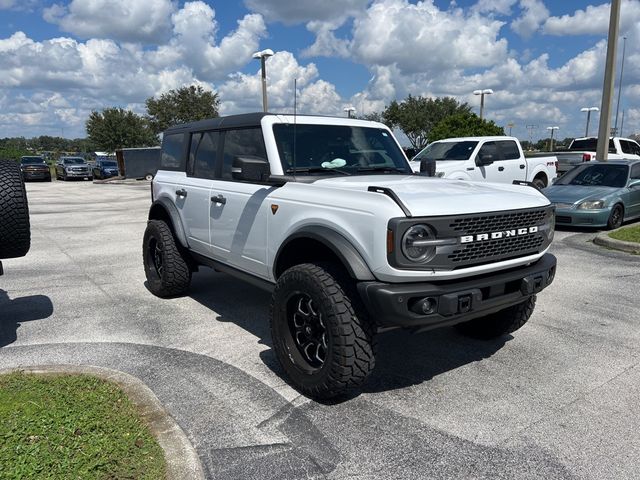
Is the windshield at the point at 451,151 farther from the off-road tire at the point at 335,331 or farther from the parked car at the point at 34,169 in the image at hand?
the parked car at the point at 34,169

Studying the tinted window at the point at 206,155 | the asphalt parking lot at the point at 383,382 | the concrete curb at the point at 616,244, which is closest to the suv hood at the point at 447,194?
the asphalt parking lot at the point at 383,382

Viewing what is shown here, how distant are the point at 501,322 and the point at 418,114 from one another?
44.9 metres

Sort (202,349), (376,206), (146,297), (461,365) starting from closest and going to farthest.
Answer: (376,206) < (461,365) < (202,349) < (146,297)

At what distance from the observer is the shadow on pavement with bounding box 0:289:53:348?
4773 millimetres

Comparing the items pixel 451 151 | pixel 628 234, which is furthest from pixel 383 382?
pixel 451 151

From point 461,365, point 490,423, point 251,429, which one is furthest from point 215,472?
point 461,365

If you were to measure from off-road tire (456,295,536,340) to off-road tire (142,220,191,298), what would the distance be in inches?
119

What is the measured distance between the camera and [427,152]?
1328cm

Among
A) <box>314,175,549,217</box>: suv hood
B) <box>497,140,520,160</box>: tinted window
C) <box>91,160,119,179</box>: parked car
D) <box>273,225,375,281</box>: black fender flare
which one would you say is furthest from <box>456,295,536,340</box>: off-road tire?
<box>91,160,119,179</box>: parked car

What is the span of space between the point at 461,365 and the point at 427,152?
9.88 meters

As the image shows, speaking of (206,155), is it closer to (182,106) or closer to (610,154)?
(610,154)

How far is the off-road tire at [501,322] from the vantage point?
4.25m

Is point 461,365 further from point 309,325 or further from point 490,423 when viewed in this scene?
point 309,325

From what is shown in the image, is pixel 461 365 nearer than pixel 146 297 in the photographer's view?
Yes
